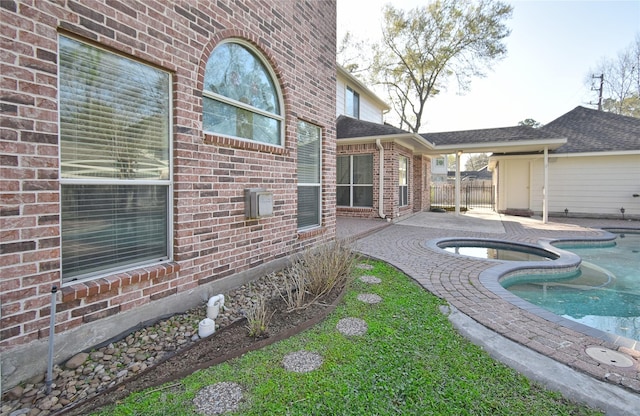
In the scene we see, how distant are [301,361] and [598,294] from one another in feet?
16.5

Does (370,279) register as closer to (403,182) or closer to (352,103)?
(403,182)

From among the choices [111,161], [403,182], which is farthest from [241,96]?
[403,182]

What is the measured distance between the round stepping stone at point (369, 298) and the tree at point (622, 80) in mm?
30369

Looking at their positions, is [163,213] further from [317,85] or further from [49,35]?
[317,85]

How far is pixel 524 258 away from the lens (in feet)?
22.3

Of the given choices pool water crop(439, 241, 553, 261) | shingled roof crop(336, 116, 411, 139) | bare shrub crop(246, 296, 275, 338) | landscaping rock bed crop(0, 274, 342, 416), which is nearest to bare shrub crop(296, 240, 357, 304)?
landscaping rock bed crop(0, 274, 342, 416)

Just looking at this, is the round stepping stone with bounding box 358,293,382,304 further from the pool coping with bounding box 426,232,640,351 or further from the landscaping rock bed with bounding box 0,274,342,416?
the pool coping with bounding box 426,232,640,351

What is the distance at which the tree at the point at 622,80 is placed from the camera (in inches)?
888

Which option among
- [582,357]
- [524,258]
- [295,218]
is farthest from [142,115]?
[524,258]

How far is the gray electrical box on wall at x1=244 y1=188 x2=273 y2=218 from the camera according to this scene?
13.1ft

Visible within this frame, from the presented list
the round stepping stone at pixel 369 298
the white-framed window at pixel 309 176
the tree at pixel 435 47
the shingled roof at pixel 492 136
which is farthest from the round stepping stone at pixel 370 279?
the tree at pixel 435 47

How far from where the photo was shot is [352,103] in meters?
14.2

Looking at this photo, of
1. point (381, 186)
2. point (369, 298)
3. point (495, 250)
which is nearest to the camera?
point (369, 298)

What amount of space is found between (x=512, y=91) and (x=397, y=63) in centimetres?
792
